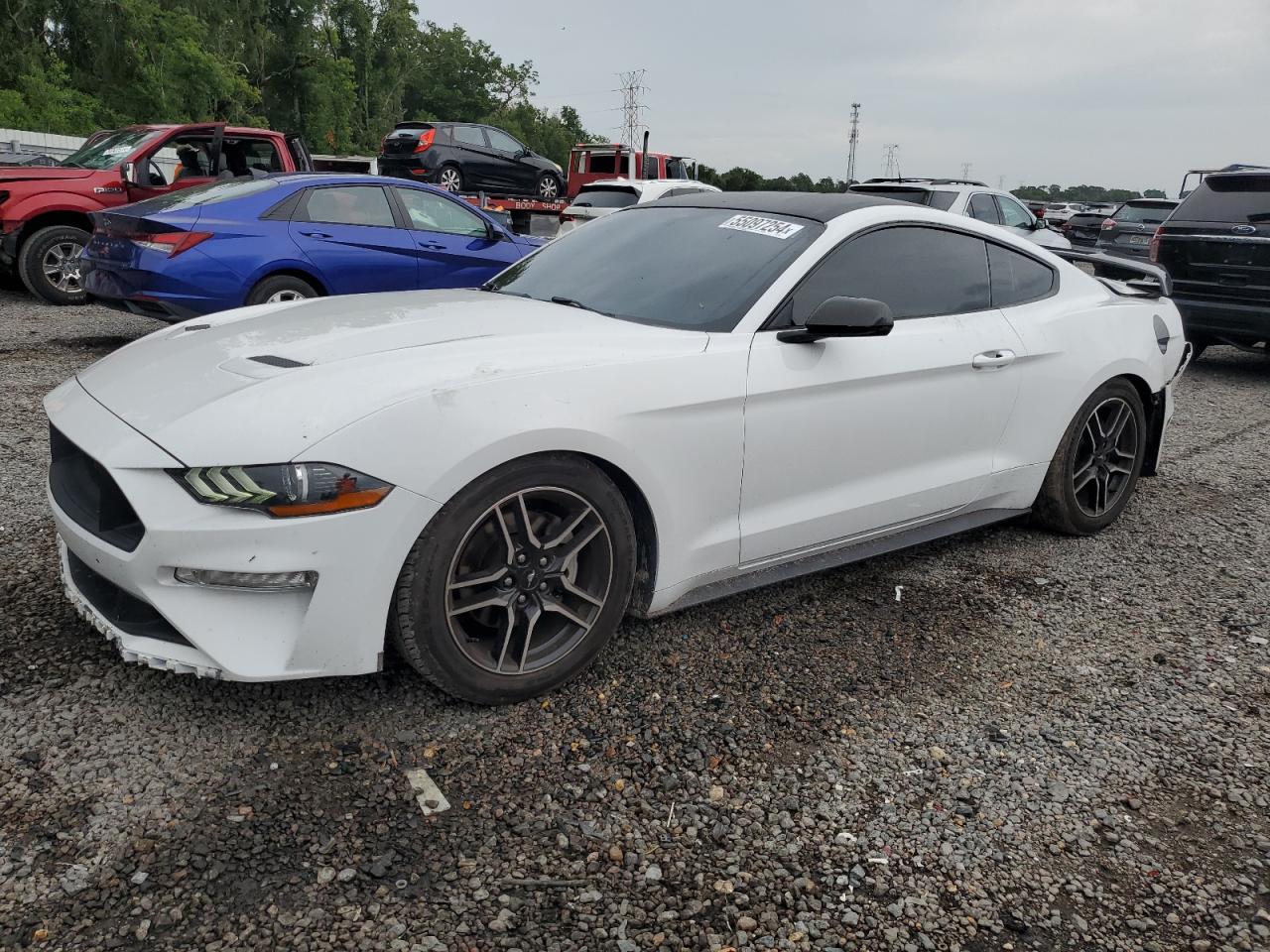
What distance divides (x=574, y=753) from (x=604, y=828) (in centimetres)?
33

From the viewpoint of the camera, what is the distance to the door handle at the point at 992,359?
3.85m

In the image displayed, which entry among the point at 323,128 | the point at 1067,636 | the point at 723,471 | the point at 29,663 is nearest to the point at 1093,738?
the point at 1067,636

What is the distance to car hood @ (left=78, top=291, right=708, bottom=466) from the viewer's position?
2.55 m

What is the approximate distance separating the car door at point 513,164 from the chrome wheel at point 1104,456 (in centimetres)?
1741

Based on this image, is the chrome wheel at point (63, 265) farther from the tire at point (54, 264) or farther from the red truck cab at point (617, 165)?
the red truck cab at point (617, 165)

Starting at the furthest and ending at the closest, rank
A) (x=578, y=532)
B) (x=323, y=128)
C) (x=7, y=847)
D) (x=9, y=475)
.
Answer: (x=323, y=128)
(x=9, y=475)
(x=578, y=532)
(x=7, y=847)

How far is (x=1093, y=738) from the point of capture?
2.96 m

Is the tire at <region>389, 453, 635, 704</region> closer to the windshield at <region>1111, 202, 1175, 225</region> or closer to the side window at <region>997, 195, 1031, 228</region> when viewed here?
the side window at <region>997, 195, 1031, 228</region>

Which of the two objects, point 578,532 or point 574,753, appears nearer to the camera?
point 574,753

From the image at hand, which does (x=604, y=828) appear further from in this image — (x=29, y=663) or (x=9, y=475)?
(x=9, y=475)

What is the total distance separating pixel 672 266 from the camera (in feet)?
11.9

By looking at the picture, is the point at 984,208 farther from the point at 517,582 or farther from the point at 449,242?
the point at 517,582

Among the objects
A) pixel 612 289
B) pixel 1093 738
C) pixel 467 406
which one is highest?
pixel 612 289

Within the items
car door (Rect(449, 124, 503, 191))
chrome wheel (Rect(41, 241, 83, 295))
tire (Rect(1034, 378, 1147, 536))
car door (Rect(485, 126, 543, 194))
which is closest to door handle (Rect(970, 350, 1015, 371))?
tire (Rect(1034, 378, 1147, 536))
